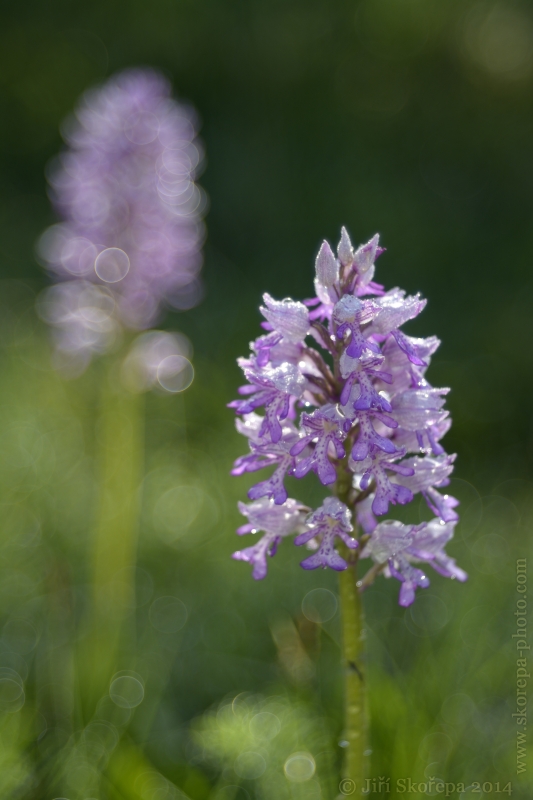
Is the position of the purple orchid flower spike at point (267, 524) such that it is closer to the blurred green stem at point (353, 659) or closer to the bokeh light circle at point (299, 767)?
the blurred green stem at point (353, 659)

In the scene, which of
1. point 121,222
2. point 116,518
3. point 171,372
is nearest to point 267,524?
point 116,518

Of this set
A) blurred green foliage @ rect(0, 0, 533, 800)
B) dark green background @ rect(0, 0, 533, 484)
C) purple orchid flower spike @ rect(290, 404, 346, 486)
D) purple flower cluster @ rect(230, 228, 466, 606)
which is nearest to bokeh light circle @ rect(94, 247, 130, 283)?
blurred green foliage @ rect(0, 0, 533, 800)

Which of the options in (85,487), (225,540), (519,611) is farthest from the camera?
(85,487)

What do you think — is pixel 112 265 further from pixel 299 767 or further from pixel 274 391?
pixel 299 767

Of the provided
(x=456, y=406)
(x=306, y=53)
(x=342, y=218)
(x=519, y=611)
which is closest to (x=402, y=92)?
(x=306, y=53)

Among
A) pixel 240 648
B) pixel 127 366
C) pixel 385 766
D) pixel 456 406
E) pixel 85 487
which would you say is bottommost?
pixel 385 766

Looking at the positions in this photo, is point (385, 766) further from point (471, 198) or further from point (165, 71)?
point (165, 71)
